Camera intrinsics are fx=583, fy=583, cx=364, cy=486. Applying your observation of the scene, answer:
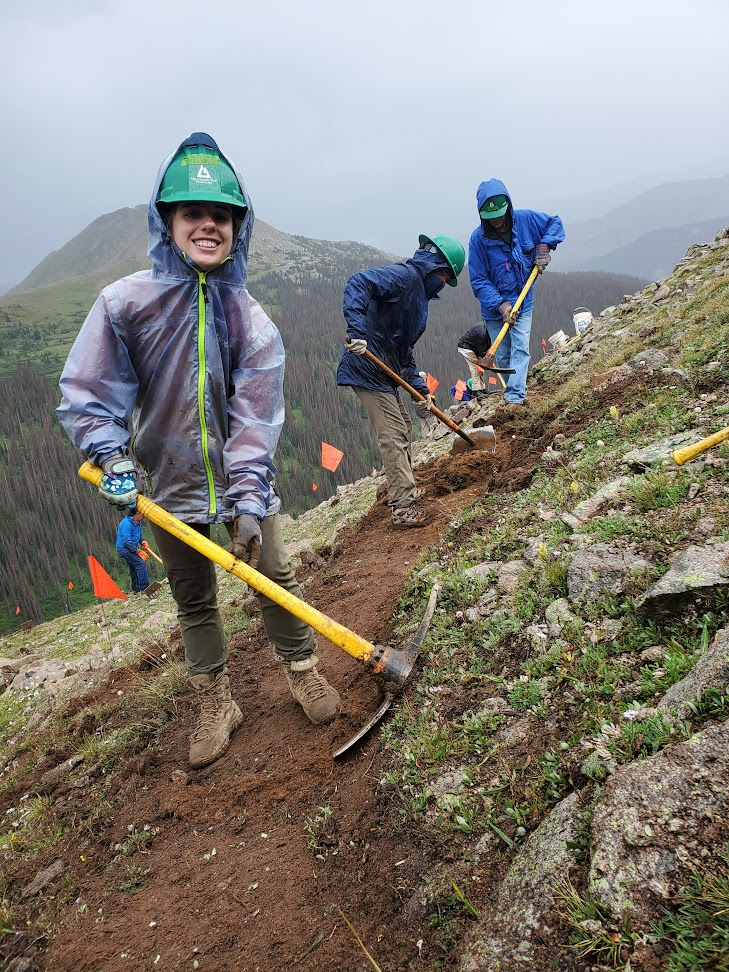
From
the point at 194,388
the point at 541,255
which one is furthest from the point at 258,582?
the point at 541,255

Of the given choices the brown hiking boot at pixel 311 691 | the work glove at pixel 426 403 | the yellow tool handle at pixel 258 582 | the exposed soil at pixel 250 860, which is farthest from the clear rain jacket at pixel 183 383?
the work glove at pixel 426 403

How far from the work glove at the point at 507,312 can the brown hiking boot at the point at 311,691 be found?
6683mm

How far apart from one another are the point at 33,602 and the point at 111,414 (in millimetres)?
78199

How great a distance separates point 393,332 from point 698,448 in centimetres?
427

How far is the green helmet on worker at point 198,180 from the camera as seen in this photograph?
124 inches

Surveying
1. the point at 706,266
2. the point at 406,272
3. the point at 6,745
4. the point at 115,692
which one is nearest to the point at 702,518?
the point at 406,272

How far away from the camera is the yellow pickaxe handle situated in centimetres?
331

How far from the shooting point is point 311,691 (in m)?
3.85

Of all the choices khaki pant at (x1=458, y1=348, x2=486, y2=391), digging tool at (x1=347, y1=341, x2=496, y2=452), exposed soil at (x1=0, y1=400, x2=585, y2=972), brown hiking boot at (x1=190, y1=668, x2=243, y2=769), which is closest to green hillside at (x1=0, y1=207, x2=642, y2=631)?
khaki pant at (x1=458, y1=348, x2=486, y2=391)

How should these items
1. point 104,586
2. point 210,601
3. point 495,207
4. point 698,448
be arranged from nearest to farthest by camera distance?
point 698,448
point 210,601
point 495,207
point 104,586

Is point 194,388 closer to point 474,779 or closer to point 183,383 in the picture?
point 183,383

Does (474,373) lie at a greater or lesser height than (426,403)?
lesser

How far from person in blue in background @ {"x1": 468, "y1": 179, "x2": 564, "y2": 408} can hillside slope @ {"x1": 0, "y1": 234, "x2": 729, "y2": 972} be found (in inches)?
141

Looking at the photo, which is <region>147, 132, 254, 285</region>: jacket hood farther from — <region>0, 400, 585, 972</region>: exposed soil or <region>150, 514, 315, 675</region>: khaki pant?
<region>0, 400, 585, 972</region>: exposed soil
